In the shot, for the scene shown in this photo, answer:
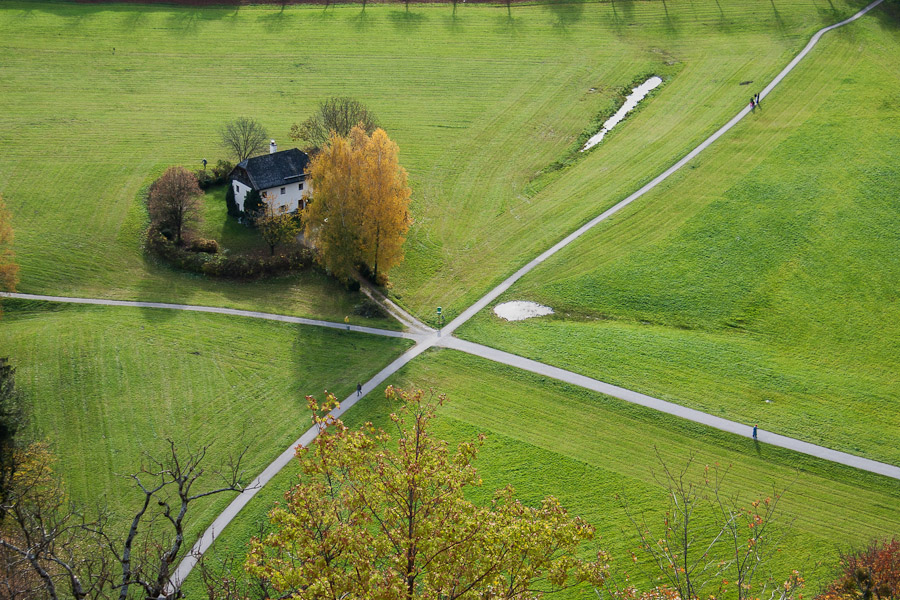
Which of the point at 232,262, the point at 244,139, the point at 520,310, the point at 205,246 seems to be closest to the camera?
the point at 520,310

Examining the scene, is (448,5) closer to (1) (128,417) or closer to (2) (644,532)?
(1) (128,417)

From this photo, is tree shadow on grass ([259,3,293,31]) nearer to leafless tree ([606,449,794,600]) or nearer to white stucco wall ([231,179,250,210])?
white stucco wall ([231,179,250,210])

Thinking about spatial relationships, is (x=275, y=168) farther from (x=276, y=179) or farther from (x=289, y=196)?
(x=289, y=196)

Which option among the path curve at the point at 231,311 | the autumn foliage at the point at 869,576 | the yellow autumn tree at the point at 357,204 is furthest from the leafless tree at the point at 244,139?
the autumn foliage at the point at 869,576

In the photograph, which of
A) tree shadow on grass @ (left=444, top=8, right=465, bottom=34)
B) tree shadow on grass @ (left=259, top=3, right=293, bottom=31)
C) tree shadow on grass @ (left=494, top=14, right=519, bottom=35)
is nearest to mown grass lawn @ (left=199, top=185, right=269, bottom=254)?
tree shadow on grass @ (left=259, top=3, right=293, bottom=31)

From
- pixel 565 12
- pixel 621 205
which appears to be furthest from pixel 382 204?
pixel 565 12

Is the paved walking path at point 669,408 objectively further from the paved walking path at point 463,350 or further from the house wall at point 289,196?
the house wall at point 289,196
